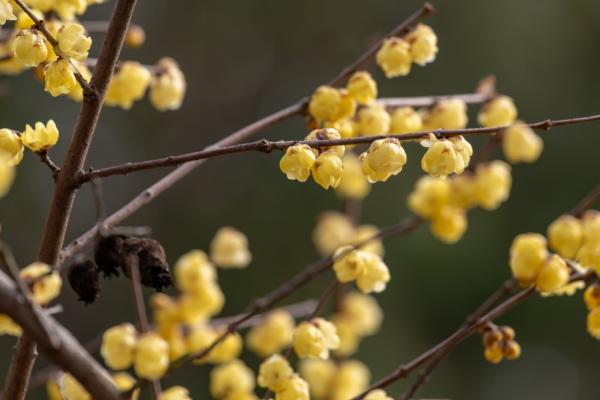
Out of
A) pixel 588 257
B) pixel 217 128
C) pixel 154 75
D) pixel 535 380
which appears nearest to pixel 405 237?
pixel 535 380

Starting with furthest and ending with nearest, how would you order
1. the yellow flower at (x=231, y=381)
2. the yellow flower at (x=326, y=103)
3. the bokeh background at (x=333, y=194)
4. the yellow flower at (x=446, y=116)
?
the bokeh background at (x=333, y=194) < the yellow flower at (x=231, y=381) < the yellow flower at (x=446, y=116) < the yellow flower at (x=326, y=103)

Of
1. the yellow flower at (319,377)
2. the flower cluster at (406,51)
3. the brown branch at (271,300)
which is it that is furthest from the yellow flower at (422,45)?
the yellow flower at (319,377)

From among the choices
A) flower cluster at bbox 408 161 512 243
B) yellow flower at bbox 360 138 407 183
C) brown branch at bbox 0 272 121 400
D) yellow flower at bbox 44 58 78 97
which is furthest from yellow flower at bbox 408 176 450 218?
brown branch at bbox 0 272 121 400

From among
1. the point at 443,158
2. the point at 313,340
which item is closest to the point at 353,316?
the point at 313,340

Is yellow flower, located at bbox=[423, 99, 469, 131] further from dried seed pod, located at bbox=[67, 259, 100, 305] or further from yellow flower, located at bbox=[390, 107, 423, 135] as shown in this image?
dried seed pod, located at bbox=[67, 259, 100, 305]

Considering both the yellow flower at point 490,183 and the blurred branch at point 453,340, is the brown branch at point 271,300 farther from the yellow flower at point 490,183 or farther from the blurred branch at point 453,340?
the yellow flower at point 490,183

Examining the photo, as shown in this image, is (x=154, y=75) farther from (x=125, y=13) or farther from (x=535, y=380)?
(x=535, y=380)
